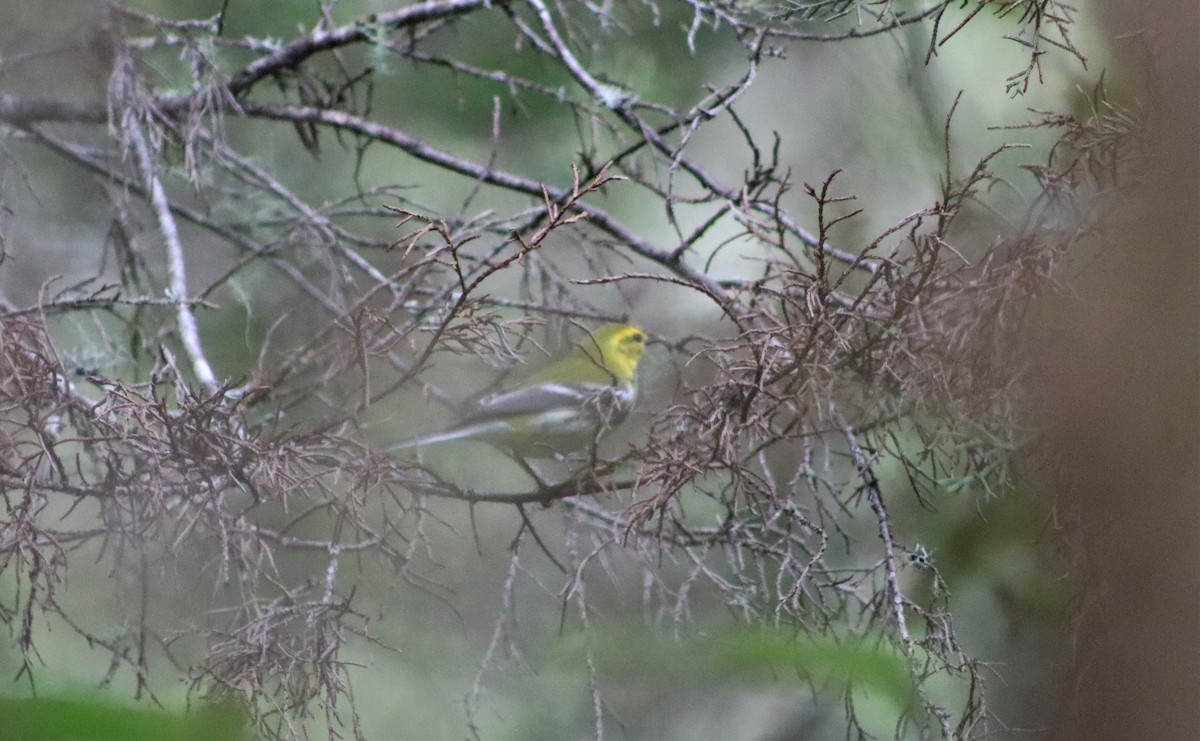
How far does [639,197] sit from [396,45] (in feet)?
2.08

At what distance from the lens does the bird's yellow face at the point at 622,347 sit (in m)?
1.16

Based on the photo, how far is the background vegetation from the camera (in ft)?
1.08

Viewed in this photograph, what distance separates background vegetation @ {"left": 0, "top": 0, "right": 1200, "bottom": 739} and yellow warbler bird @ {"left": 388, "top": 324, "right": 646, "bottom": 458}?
0.04 metres

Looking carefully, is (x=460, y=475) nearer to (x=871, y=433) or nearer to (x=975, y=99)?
(x=871, y=433)

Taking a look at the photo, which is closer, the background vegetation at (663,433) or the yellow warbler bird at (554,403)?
the background vegetation at (663,433)

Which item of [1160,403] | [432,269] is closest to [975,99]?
[432,269]

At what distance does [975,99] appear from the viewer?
964 mm

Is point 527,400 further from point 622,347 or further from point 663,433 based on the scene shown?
point 663,433

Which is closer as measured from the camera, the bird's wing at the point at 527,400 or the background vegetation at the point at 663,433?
the background vegetation at the point at 663,433

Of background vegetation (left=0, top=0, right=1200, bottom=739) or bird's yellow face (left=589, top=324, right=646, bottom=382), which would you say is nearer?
background vegetation (left=0, top=0, right=1200, bottom=739)

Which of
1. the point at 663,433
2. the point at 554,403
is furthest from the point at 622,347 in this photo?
the point at 663,433

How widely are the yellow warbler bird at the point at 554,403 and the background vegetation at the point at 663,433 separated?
0.04m

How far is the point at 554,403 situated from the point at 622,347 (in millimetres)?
109

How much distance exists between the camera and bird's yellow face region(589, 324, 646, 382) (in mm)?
1159
